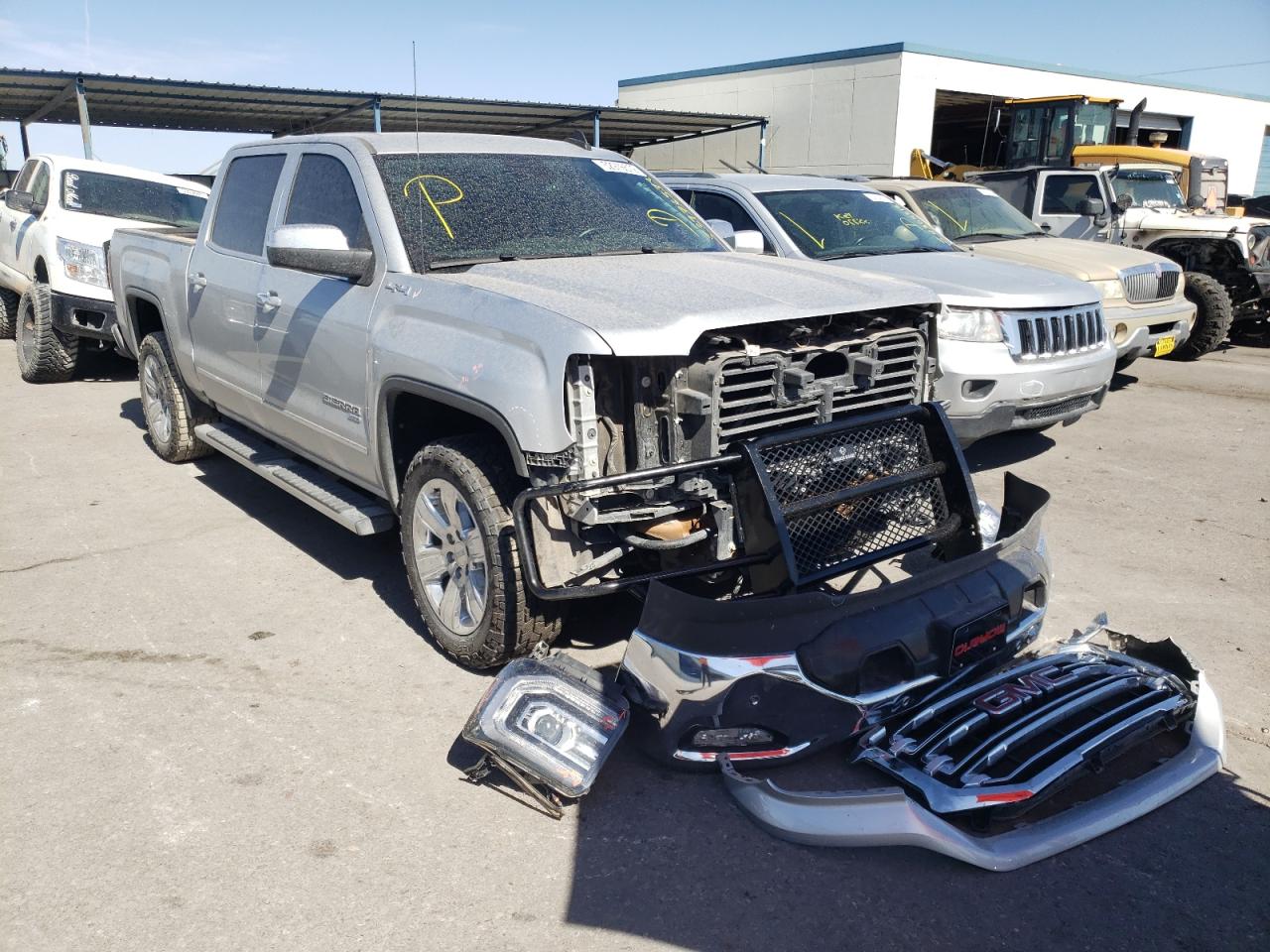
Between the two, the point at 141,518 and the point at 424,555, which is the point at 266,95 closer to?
the point at 141,518

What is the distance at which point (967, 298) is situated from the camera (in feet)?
20.6

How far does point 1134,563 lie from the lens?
5.11 m

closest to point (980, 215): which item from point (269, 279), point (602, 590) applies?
point (269, 279)

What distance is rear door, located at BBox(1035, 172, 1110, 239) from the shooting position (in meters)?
11.8

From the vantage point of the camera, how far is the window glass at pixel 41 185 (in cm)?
1030

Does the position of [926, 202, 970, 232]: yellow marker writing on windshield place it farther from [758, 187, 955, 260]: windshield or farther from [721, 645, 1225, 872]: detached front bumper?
[721, 645, 1225, 872]: detached front bumper

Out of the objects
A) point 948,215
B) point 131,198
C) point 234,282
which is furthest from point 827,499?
point 131,198

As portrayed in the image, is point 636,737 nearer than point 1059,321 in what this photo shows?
Yes

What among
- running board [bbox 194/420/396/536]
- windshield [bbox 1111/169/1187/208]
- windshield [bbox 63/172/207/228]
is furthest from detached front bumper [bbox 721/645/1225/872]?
windshield [bbox 1111/169/1187/208]

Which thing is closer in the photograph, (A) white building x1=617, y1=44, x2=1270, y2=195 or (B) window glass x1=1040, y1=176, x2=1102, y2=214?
(B) window glass x1=1040, y1=176, x2=1102, y2=214

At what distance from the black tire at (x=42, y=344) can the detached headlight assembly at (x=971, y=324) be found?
25.9 ft

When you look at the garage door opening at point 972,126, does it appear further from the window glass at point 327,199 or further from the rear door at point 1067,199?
the window glass at point 327,199

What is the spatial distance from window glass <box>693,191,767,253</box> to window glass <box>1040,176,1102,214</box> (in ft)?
19.5

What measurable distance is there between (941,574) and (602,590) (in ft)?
3.74
